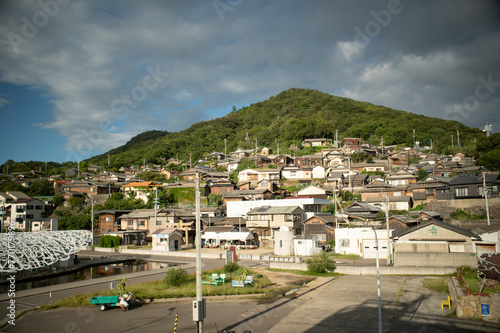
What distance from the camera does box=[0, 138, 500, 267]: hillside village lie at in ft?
88.3

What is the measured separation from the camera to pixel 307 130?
84375 mm

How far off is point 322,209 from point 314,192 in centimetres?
514

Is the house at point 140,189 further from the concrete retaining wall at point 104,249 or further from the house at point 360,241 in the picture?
the house at point 360,241

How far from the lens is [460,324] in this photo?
39.2ft

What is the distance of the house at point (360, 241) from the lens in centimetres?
2823

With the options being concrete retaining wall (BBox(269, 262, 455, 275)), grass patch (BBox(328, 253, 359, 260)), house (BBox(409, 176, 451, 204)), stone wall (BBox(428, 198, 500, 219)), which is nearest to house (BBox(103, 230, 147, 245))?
grass patch (BBox(328, 253, 359, 260))

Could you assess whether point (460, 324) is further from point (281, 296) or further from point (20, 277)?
point (20, 277)

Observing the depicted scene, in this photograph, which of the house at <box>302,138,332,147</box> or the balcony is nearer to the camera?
the balcony

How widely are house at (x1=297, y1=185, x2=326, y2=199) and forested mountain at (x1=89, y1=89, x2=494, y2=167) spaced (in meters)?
29.1

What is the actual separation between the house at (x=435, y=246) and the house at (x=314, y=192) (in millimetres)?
22151

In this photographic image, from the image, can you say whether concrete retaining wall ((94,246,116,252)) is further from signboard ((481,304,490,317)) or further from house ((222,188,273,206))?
signboard ((481,304,490,317))

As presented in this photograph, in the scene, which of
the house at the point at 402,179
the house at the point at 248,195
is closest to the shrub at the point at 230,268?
the house at the point at 248,195

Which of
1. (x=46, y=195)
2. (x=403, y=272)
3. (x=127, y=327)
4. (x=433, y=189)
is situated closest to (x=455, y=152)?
(x=433, y=189)

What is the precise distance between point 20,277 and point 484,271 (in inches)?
1166
